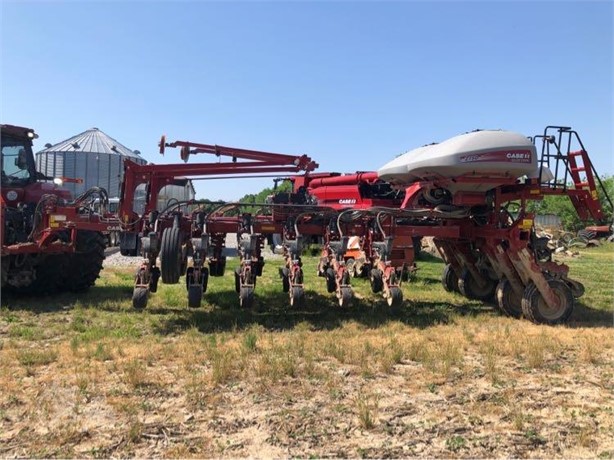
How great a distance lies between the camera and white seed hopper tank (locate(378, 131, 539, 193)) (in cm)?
661

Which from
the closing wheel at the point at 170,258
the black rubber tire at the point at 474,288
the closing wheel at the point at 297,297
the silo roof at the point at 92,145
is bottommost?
the black rubber tire at the point at 474,288

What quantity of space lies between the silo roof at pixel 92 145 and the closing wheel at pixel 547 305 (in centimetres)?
1921

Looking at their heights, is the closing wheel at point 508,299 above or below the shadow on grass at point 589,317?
above

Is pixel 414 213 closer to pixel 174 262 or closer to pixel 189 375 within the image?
pixel 174 262

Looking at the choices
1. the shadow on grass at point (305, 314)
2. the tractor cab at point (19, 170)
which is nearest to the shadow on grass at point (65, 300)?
the shadow on grass at point (305, 314)

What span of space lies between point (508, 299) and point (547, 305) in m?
0.55

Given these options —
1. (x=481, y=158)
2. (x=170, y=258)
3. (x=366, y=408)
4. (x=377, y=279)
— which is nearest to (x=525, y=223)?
(x=481, y=158)

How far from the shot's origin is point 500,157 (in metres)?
6.63

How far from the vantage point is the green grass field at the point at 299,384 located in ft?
10.6

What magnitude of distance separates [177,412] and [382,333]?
295 centimetres

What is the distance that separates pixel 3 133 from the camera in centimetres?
804

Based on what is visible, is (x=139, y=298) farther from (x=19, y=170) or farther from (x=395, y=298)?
(x=19, y=170)

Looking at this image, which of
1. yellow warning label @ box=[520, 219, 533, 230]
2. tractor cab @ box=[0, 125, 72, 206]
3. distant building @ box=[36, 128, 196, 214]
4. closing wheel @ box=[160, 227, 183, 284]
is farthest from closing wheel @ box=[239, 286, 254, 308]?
distant building @ box=[36, 128, 196, 214]

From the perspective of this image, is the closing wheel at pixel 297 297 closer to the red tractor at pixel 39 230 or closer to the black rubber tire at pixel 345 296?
the black rubber tire at pixel 345 296
